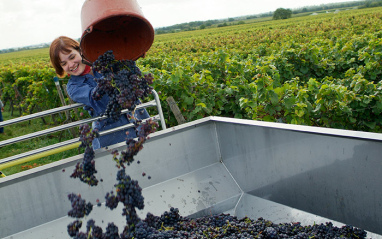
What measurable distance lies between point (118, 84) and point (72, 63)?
0.69 m

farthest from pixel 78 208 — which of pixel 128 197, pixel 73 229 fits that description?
pixel 128 197

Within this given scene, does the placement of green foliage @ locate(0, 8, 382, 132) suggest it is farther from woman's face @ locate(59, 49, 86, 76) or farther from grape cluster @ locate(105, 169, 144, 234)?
grape cluster @ locate(105, 169, 144, 234)

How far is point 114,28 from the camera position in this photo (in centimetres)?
213

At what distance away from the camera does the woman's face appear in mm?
2315

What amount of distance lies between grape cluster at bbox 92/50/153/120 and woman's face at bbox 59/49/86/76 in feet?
1.72

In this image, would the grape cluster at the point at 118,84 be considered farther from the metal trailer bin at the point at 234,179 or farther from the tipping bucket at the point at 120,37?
the metal trailer bin at the point at 234,179

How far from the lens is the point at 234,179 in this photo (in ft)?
7.93

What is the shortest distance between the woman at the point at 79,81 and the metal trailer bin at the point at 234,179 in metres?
0.33

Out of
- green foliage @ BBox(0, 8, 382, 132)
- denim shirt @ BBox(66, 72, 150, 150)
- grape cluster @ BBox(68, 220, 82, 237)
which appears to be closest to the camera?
grape cluster @ BBox(68, 220, 82, 237)

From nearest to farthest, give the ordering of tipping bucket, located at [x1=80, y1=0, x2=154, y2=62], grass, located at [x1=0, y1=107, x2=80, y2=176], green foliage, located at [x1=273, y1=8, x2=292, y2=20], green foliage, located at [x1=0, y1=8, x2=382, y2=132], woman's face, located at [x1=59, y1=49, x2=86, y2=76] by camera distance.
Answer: tipping bucket, located at [x1=80, y1=0, x2=154, y2=62], woman's face, located at [x1=59, y1=49, x2=86, y2=76], green foliage, located at [x1=0, y1=8, x2=382, y2=132], grass, located at [x1=0, y1=107, x2=80, y2=176], green foliage, located at [x1=273, y1=8, x2=292, y2=20]

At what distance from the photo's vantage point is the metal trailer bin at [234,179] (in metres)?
1.65

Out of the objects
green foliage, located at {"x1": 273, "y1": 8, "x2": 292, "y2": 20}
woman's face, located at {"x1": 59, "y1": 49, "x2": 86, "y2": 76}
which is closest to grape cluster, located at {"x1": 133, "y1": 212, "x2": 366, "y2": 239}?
woman's face, located at {"x1": 59, "y1": 49, "x2": 86, "y2": 76}

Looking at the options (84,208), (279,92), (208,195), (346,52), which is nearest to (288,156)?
(208,195)

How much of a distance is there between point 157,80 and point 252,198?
2500mm
